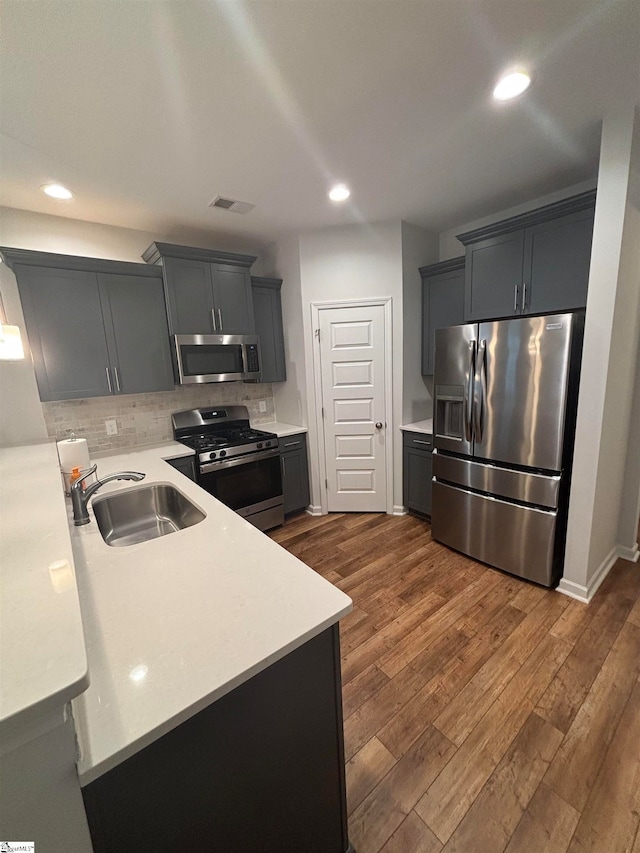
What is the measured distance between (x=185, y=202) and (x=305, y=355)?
1.49 meters

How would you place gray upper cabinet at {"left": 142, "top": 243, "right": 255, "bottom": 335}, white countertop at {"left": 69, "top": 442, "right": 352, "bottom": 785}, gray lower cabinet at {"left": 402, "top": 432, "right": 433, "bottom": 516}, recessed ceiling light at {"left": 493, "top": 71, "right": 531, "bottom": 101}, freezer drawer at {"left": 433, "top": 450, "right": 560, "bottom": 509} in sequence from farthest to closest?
gray lower cabinet at {"left": 402, "top": 432, "right": 433, "bottom": 516} < gray upper cabinet at {"left": 142, "top": 243, "right": 255, "bottom": 335} < freezer drawer at {"left": 433, "top": 450, "right": 560, "bottom": 509} < recessed ceiling light at {"left": 493, "top": 71, "right": 531, "bottom": 101} < white countertop at {"left": 69, "top": 442, "right": 352, "bottom": 785}

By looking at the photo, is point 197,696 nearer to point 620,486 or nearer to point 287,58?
point 287,58

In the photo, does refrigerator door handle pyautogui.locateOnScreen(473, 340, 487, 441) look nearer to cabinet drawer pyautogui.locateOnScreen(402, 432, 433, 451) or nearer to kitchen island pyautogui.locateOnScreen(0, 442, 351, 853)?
cabinet drawer pyautogui.locateOnScreen(402, 432, 433, 451)

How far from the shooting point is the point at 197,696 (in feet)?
2.27

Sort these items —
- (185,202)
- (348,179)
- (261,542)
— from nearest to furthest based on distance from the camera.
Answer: (261,542) → (348,179) → (185,202)

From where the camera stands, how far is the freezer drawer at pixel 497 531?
7.36 ft

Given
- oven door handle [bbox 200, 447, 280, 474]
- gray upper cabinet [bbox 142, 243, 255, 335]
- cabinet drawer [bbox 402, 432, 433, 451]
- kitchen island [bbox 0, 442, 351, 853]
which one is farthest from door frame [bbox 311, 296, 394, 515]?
kitchen island [bbox 0, 442, 351, 853]

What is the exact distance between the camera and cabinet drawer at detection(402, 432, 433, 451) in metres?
3.04

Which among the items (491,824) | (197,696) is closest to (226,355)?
(197,696)

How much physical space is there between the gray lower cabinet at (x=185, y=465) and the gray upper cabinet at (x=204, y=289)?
1.04 m

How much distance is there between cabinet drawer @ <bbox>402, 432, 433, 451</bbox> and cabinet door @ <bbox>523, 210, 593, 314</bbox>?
3.99ft

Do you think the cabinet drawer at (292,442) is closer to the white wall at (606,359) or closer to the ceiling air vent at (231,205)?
the ceiling air vent at (231,205)

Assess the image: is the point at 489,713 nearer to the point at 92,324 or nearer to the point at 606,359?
the point at 606,359

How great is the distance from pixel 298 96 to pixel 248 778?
2.45 meters
